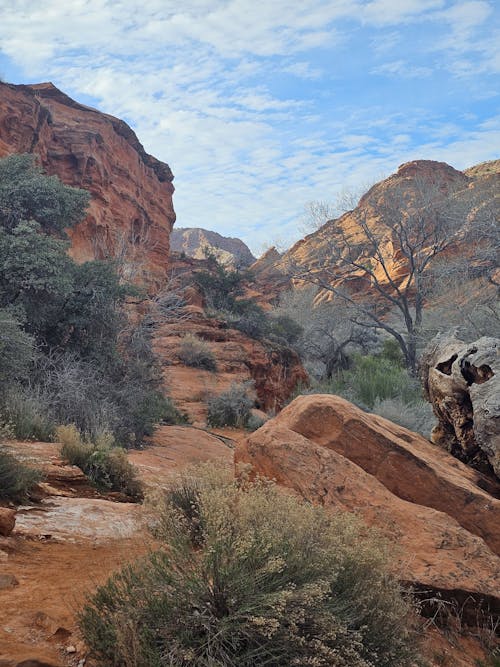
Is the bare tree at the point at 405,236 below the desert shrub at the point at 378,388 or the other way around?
the other way around

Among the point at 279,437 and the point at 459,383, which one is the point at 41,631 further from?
the point at 459,383

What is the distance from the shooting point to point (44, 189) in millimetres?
12133

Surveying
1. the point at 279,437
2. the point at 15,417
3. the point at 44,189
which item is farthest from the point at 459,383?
the point at 44,189

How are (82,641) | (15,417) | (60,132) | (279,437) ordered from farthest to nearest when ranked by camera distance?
(60,132)
(15,417)
(279,437)
(82,641)

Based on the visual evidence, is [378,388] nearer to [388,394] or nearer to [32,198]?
[388,394]

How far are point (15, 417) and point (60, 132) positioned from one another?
26111 mm

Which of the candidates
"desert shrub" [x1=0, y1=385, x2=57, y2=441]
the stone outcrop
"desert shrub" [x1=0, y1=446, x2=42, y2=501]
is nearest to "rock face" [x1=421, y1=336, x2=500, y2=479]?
"desert shrub" [x1=0, y1=446, x2=42, y2=501]

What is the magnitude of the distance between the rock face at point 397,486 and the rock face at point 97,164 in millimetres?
15846

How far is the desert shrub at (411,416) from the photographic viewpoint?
9.88 m

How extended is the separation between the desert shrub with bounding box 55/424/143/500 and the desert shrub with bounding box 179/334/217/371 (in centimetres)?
1021

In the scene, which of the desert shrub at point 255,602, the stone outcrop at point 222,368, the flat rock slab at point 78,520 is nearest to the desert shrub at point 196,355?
the stone outcrop at point 222,368

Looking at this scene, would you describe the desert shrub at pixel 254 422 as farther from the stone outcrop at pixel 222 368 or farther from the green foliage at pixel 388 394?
the green foliage at pixel 388 394

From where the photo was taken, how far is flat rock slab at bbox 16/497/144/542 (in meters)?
3.95

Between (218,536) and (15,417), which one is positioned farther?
(15,417)
